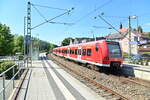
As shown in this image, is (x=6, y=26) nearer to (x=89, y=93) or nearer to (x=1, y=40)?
(x=1, y=40)

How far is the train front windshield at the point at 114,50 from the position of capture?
1489 centimetres

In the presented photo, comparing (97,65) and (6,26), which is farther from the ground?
(6,26)

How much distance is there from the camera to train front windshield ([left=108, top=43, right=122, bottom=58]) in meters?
14.9

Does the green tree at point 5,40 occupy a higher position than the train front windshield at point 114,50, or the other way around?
the green tree at point 5,40

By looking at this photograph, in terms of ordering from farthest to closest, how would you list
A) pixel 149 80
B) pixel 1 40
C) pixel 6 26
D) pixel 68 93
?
pixel 6 26, pixel 1 40, pixel 149 80, pixel 68 93

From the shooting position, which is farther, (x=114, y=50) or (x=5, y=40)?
(x=5, y=40)

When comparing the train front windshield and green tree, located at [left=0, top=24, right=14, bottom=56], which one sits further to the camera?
green tree, located at [left=0, top=24, right=14, bottom=56]

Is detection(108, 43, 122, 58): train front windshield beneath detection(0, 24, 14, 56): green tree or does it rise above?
beneath

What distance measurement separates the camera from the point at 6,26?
40.6 m

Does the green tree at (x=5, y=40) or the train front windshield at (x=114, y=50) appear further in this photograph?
the green tree at (x=5, y=40)

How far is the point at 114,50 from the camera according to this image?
1517cm

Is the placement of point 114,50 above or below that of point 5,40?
below

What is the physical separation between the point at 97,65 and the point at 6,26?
104ft

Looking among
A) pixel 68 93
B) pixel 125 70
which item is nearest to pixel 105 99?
pixel 68 93
